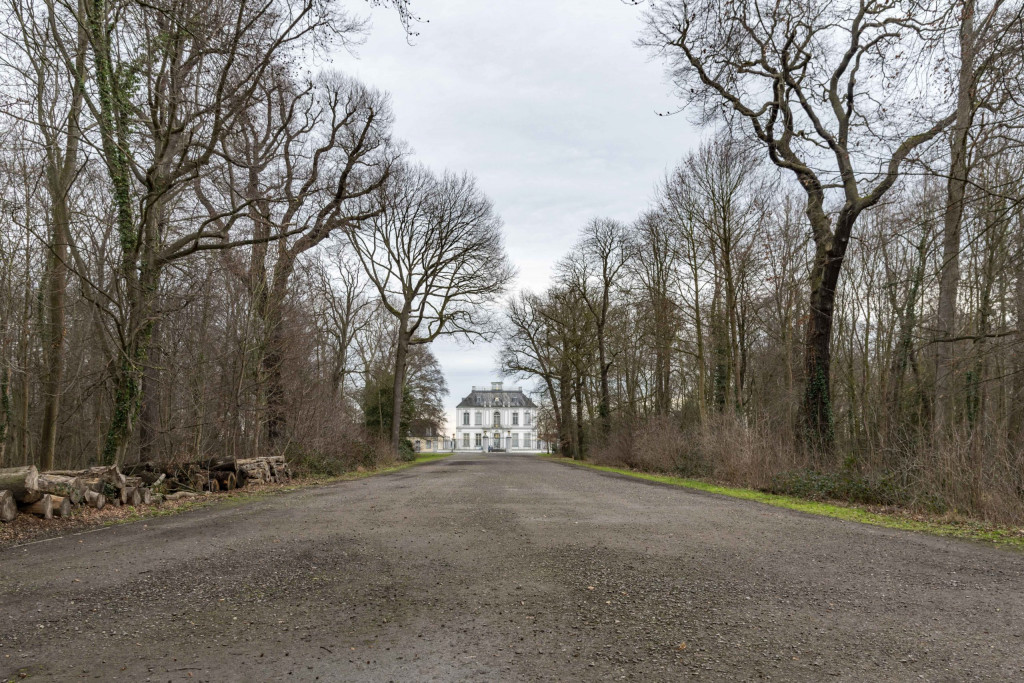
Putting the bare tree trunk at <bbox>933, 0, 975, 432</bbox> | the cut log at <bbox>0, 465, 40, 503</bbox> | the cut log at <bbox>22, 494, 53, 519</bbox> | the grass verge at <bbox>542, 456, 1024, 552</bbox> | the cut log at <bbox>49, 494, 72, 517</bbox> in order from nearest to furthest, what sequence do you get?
the bare tree trunk at <bbox>933, 0, 975, 432</bbox> < the grass verge at <bbox>542, 456, 1024, 552</bbox> < the cut log at <bbox>0, 465, 40, 503</bbox> < the cut log at <bbox>22, 494, 53, 519</bbox> < the cut log at <bbox>49, 494, 72, 517</bbox>

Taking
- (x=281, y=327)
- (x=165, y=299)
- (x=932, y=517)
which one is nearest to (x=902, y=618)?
(x=932, y=517)

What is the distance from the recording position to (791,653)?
373 cm

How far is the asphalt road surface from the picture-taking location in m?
3.57

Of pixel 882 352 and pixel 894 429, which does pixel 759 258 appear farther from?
pixel 894 429

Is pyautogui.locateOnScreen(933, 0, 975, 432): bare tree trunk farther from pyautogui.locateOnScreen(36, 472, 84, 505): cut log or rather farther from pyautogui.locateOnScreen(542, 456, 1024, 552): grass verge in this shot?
pyautogui.locateOnScreen(36, 472, 84, 505): cut log

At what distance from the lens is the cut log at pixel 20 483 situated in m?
8.41

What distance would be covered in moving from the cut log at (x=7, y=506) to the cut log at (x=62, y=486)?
1.40 ft

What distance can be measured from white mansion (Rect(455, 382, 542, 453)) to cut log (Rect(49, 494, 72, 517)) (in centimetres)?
8928

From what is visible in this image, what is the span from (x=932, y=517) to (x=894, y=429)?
3.19 meters

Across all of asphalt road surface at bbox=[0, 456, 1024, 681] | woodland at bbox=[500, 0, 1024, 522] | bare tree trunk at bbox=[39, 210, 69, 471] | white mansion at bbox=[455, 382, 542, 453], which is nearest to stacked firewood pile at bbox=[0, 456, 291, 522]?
asphalt road surface at bbox=[0, 456, 1024, 681]

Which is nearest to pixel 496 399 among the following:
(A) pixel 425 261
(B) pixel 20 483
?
(A) pixel 425 261

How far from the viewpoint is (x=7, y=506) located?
8.27m

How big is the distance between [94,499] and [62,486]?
665 millimetres

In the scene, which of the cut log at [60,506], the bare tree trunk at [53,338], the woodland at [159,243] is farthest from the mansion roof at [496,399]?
the cut log at [60,506]
